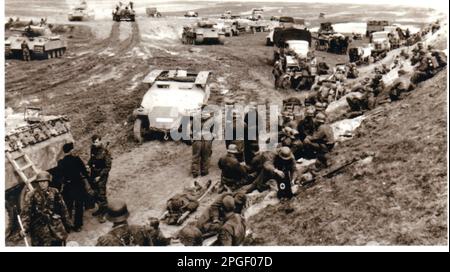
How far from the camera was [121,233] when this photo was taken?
6.98 m

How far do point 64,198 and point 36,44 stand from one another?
1415cm

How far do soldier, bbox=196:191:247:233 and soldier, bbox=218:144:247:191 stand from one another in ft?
5.46

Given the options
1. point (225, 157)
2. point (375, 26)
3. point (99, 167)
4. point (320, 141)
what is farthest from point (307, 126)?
point (375, 26)

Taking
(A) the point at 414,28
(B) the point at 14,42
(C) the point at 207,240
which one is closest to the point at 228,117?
(C) the point at 207,240

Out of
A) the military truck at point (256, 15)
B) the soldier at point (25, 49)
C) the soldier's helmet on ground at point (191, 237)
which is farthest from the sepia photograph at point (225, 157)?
the military truck at point (256, 15)

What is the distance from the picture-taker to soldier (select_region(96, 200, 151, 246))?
270 inches

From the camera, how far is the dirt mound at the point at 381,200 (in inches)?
295

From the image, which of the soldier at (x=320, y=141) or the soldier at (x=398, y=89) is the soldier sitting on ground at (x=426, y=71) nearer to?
the soldier at (x=398, y=89)

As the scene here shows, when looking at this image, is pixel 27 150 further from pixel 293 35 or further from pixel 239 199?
pixel 293 35

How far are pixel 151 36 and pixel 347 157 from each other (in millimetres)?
19153

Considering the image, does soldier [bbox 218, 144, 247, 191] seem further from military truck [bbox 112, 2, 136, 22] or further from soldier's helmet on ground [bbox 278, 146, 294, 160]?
military truck [bbox 112, 2, 136, 22]

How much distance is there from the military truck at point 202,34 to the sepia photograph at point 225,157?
18.7 feet

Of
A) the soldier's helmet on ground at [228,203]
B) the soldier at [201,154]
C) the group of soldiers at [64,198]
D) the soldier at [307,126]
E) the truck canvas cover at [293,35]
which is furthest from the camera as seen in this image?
the truck canvas cover at [293,35]

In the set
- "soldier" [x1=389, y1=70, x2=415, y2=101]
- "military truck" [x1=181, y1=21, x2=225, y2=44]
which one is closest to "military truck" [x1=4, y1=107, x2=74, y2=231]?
"soldier" [x1=389, y1=70, x2=415, y2=101]
